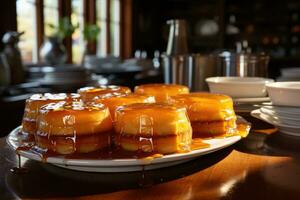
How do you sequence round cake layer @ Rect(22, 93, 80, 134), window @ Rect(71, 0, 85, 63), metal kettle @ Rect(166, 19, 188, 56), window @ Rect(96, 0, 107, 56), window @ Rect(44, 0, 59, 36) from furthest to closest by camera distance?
window @ Rect(96, 0, 107, 56) < window @ Rect(71, 0, 85, 63) < window @ Rect(44, 0, 59, 36) < metal kettle @ Rect(166, 19, 188, 56) < round cake layer @ Rect(22, 93, 80, 134)

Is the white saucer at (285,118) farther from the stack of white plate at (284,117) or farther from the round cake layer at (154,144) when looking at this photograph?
A: the round cake layer at (154,144)

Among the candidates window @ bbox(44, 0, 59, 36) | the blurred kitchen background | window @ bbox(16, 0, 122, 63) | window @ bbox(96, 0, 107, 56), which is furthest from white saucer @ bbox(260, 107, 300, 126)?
window @ bbox(96, 0, 107, 56)

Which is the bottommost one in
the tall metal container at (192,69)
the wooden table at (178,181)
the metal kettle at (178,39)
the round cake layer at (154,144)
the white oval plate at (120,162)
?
the wooden table at (178,181)

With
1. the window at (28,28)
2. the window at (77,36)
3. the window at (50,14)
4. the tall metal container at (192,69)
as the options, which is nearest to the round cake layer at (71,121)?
the tall metal container at (192,69)

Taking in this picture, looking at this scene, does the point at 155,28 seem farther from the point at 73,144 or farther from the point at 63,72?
the point at 73,144

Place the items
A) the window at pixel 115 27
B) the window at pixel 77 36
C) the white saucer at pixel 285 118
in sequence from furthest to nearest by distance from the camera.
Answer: the window at pixel 115 27
the window at pixel 77 36
the white saucer at pixel 285 118

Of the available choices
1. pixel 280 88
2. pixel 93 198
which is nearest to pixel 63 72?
pixel 280 88

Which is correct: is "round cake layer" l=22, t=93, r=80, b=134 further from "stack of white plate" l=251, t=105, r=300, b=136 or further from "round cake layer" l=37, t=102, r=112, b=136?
"stack of white plate" l=251, t=105, r=300, b=136
